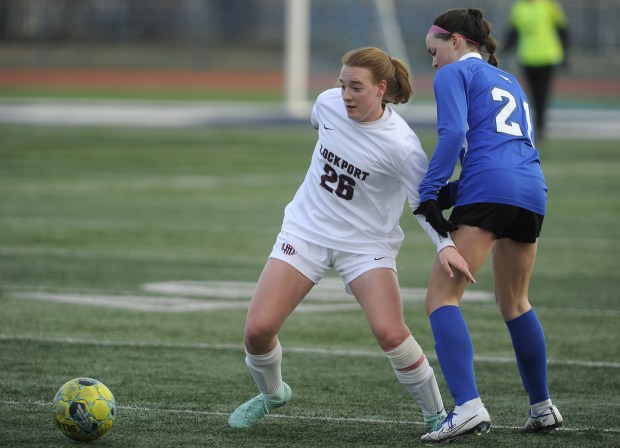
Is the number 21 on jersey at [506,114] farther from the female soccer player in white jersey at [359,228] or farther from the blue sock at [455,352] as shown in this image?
the blue sock at [455,352]

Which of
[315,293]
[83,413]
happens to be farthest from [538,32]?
[83,413]

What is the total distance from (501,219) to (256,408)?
139 centimetres

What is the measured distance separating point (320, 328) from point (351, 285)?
2814 millimetres

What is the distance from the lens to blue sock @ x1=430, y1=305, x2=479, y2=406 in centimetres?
553

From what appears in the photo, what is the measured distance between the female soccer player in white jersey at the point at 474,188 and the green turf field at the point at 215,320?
14.8 inches

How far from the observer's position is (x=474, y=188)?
5.57m

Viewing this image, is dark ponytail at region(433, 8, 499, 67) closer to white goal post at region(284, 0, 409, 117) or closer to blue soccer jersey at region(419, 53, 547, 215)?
blue soccer jersey at region(419, 53, 547, 215)

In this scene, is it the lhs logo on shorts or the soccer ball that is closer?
the soccer ball

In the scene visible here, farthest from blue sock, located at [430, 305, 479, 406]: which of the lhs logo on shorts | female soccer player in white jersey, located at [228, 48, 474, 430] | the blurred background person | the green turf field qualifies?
the blurred background person

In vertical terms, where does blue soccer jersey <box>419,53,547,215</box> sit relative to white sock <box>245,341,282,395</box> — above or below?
above

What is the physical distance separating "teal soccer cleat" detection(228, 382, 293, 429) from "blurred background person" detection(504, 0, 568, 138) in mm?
16532

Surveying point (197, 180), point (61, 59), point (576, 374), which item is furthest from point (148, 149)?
point (61, 59)

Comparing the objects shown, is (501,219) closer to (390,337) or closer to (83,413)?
(390,337)

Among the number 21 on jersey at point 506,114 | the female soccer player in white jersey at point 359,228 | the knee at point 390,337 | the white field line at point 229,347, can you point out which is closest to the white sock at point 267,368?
the female soccer player in white jersey at point 359,228
